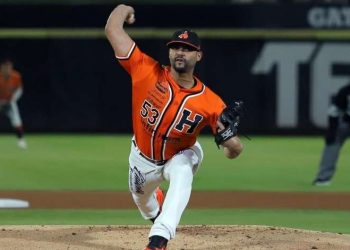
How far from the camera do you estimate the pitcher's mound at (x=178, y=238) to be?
8.12m

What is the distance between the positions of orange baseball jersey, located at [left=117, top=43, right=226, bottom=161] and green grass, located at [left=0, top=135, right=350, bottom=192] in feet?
16.5

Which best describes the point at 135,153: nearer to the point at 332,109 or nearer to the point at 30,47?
the point at 332,109

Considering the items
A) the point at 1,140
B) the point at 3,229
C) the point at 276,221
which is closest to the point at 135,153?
the point at 3,229

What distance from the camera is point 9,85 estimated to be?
19.2m

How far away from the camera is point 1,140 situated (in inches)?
794

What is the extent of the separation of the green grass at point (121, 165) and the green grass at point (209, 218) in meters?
1.91

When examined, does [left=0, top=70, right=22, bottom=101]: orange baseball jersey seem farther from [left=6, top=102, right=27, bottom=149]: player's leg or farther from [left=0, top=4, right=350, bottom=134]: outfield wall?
[left=0, top=4, right=350, bottom=134]: outfield wall

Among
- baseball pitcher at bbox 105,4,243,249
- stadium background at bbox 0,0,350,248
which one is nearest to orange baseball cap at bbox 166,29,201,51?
baseball pitcher at bbox 105,4,243,249

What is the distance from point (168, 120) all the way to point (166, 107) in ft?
0.35

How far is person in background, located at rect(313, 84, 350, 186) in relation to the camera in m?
13.1

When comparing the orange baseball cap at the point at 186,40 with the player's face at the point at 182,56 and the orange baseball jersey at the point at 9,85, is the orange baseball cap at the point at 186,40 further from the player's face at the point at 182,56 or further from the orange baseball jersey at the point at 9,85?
the orange baseball jersey at the point at 9,85

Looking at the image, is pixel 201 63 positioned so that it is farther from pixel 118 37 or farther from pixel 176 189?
pixel 176 189

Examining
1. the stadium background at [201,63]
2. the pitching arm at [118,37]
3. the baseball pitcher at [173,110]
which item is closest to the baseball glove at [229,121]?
the baseball pitcher at [173,110]

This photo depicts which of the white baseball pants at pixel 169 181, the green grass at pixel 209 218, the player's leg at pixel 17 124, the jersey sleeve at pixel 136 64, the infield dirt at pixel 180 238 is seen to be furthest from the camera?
the player's leg at pixel 17 124
